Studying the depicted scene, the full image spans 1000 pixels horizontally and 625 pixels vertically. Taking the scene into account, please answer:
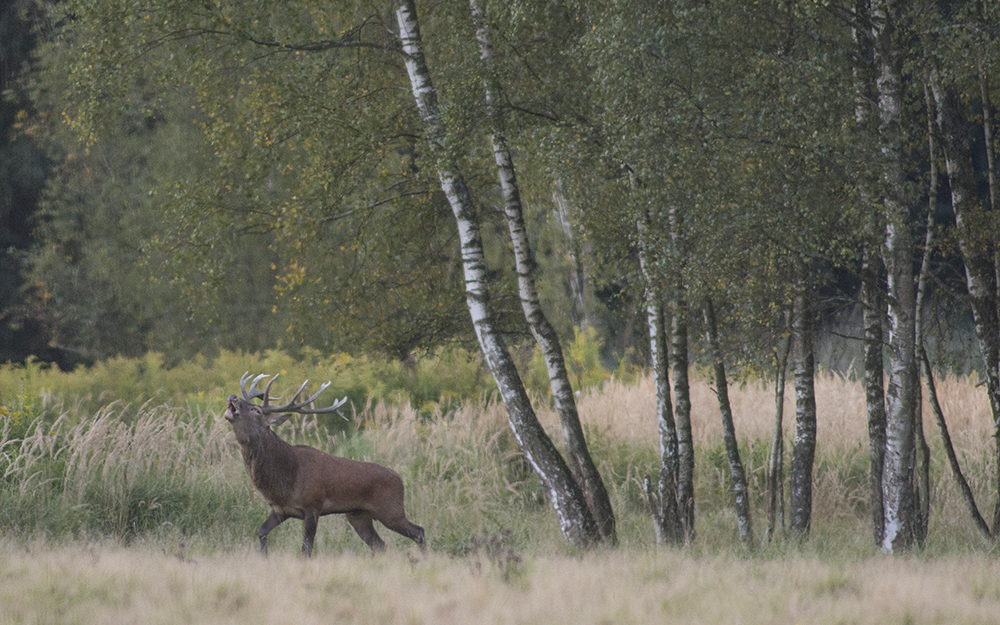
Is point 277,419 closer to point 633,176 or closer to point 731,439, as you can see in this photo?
point 633,176

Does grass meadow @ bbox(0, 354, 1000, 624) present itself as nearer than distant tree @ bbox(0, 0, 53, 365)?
Yes

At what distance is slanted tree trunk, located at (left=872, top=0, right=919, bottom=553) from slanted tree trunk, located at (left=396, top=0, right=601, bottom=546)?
2.80 meters

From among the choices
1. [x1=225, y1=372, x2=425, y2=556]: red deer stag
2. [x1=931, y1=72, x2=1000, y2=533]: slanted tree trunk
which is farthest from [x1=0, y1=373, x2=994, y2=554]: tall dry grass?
[x1=931, y1=72, x2=1000, y2=533]: slanted tree trunk

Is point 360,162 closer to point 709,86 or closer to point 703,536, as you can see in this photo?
point 709,86

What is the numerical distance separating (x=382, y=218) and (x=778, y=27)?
448 cm

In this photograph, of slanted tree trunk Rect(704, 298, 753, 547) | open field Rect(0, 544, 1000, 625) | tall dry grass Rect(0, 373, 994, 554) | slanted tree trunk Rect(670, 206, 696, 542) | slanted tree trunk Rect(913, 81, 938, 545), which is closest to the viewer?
open field Rect(0, 544, 1000, 625)

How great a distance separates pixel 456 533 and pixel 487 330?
7.48ft

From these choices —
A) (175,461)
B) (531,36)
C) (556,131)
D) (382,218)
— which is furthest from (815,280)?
(175,461)

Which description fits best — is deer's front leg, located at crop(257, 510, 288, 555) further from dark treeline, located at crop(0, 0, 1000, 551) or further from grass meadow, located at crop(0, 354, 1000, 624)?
dark treeline, located at crop(0, 0, 1000, 551)

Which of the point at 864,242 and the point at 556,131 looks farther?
the point at 556,131

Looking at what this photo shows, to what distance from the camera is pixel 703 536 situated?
10.3m

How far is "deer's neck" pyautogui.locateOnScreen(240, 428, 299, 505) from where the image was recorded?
7.57m

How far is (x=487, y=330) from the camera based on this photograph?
389 inches

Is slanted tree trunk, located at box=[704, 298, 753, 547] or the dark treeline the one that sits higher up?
the dark treeline
